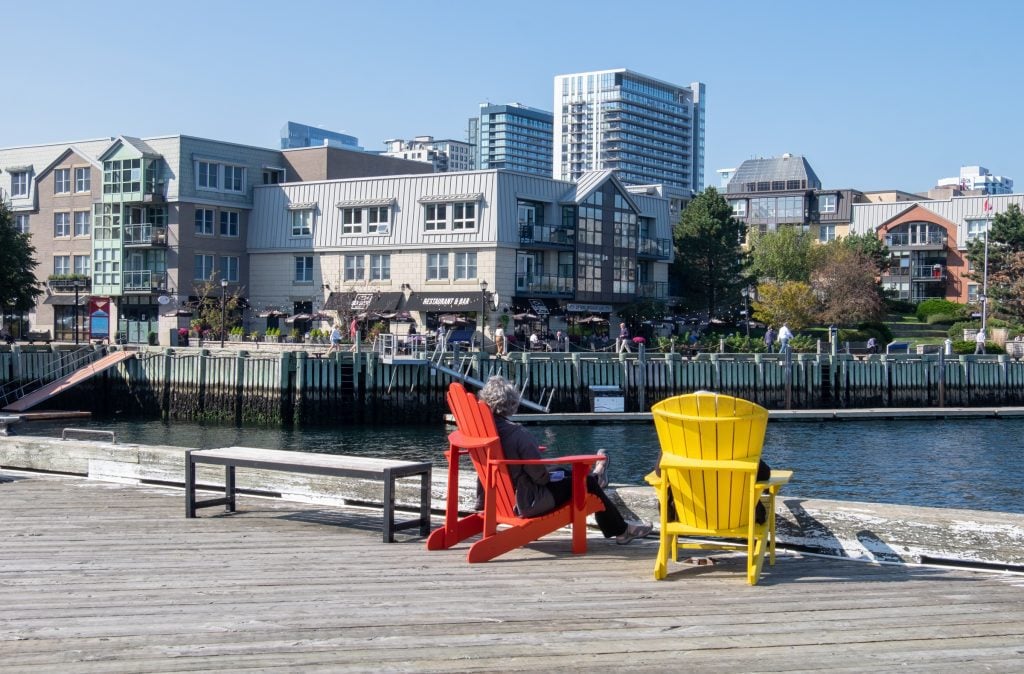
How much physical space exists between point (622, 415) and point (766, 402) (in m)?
7.36

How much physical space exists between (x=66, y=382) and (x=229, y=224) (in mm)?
20982

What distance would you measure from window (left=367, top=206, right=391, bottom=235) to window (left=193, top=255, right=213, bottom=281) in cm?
934

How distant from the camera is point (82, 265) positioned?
63938 mm

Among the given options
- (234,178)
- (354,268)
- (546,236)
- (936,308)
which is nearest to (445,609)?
(546,236)

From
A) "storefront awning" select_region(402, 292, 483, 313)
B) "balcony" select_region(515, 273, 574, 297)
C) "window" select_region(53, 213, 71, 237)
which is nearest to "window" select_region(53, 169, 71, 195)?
"window" select_region(53, 213, 71, 237)

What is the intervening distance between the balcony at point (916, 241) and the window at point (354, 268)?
49143 millimetres

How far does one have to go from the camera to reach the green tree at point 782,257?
274 ft

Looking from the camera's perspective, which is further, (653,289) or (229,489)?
(653,289)

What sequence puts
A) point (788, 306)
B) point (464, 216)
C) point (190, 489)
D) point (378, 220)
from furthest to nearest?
point (788, 306)
point (378, 220)
point (464, 216)
point (190, 489)

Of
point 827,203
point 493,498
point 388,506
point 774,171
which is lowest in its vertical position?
point 388,506

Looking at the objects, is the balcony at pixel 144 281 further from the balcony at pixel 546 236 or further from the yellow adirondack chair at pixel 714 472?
the yellow adirondack chair at pixel 714 472

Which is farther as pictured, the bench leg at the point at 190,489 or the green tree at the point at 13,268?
the green tree at the point at 13,268

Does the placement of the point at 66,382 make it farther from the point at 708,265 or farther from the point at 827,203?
the point at 827,203

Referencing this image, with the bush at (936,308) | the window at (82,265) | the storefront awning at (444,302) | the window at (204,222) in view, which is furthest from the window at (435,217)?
the bush at (936,308)
